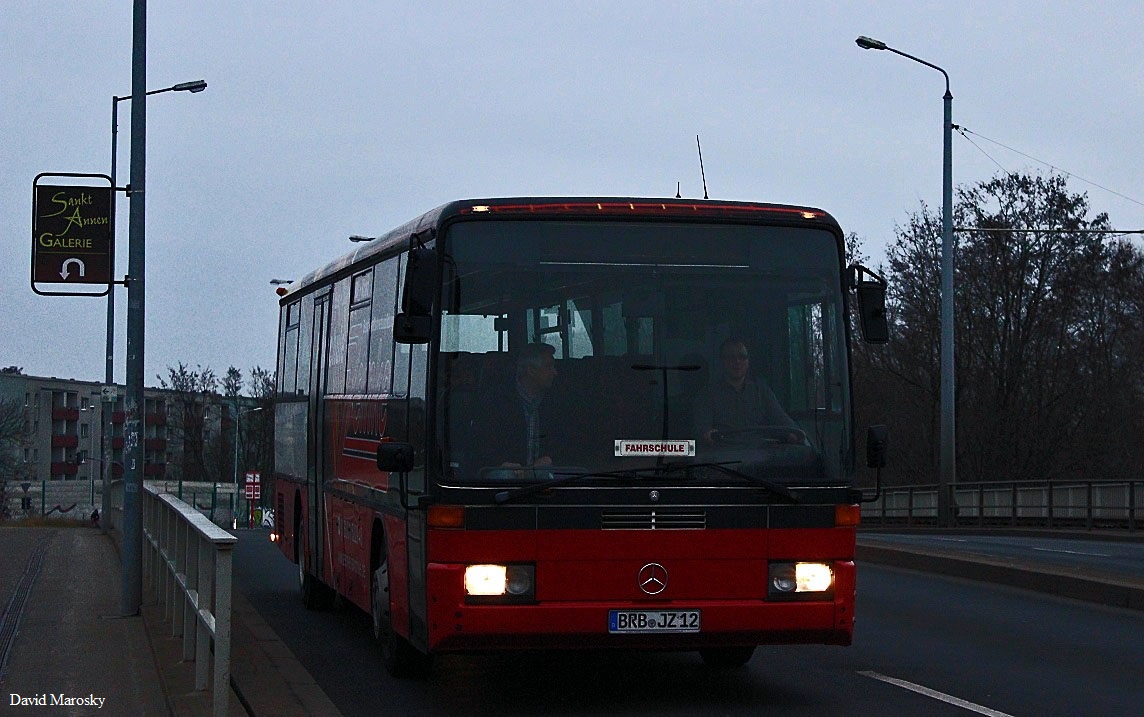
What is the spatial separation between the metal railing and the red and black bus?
1172 millimetres

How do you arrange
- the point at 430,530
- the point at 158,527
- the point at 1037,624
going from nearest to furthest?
the point at 430,530
the point at 1037,624
the point at 158,527

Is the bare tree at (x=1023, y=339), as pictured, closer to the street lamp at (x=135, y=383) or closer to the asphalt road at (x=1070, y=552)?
the asphalt road at (x=1070, y=552)

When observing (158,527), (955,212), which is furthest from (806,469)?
(955,212)

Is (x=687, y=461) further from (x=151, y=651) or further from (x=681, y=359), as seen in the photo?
(x=151, y=651)

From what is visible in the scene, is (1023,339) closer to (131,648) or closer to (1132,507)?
(1132,507)

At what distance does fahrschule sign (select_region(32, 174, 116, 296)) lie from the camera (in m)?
14.4

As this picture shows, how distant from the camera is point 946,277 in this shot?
34250mm

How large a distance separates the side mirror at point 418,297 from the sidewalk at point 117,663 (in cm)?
214

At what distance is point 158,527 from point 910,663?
7283mm

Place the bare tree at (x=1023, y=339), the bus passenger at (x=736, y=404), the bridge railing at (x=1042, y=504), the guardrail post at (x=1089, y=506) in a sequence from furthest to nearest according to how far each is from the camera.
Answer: the bare tree at (x=1023, y=339) → the guardrail post at (x=1089, y=506) → the bridge railing at (x=1042, y=504) → the bus passenger at (x=736, y=404)

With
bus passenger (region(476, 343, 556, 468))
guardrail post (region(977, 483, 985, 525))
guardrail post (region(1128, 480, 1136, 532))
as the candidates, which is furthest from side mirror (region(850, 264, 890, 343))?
guardrail post (region(977, 483, 985, 525))

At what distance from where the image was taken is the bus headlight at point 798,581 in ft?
31.1

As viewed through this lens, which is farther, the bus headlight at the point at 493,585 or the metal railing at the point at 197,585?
the bus headlight at the point at 493,585

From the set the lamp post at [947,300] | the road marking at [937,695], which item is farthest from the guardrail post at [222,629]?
the lamp post at [947,300]
